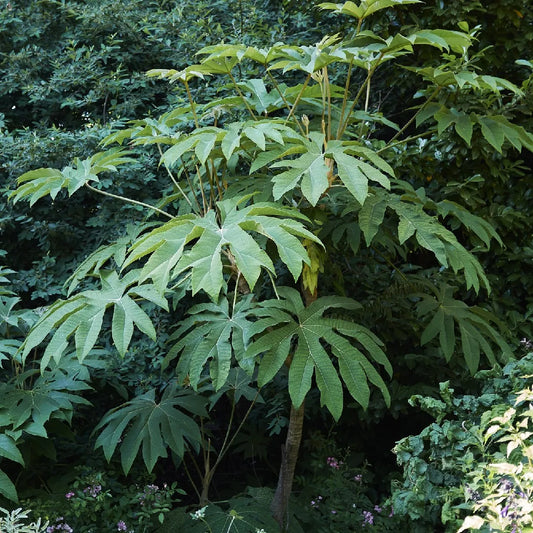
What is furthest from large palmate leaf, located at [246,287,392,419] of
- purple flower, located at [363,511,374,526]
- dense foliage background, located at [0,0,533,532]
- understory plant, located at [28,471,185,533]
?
understory plant, located at [28,471,185,533]

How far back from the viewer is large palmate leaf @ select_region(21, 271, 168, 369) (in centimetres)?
194

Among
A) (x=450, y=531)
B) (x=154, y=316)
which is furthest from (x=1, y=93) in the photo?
(x=450, y=531)

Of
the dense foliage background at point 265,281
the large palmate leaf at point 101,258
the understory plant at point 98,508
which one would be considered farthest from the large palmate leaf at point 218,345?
the understory plant at point 98,508

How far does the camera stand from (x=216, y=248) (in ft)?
5.80

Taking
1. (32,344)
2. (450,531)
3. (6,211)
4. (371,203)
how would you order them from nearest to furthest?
(450,531) → (32,344) → (371,203) → (6,211)

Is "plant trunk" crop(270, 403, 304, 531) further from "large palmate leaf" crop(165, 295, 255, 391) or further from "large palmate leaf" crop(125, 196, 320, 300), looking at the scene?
"large palmate leaf" crop(125, 196, 320, 300)

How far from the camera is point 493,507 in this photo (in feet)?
4.71

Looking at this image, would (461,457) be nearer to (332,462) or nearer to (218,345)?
(218,345)

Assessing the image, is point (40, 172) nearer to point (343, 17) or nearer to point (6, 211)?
point (6, 211)

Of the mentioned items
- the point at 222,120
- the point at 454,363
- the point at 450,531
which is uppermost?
the point at 222,120

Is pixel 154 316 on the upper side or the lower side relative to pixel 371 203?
lower

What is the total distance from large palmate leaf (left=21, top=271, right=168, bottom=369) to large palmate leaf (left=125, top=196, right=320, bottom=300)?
5.6 inches

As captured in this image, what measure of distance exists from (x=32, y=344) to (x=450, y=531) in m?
1.27

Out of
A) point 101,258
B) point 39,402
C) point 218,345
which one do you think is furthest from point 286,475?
point 101,258
